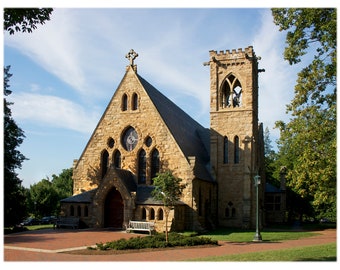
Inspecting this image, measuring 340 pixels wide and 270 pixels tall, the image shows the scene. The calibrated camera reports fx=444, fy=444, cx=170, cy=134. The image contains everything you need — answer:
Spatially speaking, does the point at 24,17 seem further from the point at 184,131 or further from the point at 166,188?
the point at 184,131

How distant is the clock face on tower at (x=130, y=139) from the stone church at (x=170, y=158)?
0.26ft

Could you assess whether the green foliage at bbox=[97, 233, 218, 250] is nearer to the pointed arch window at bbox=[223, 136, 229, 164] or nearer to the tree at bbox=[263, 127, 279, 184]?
the pointed arch window at bbox=[223, 136, 229, 164]

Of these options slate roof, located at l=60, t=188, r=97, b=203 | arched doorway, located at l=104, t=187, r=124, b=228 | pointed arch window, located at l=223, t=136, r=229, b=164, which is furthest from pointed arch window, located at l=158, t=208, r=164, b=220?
pointed arch window, located at l=223, t=136, r=229, b=164

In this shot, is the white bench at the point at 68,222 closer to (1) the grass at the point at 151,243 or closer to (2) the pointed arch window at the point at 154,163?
(2) the pointed arch window at the point at 154,163

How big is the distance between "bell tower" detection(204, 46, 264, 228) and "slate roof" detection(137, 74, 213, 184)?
1.82 m

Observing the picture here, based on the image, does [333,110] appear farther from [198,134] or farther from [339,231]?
[198,134]

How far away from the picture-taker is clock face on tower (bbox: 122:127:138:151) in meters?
34.9

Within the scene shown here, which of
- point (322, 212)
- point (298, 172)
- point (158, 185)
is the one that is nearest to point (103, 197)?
point (158, 185)

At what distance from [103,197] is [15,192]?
6.49 metres

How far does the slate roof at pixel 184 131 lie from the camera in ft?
114

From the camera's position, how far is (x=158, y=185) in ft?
80.0

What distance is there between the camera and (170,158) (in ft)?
109

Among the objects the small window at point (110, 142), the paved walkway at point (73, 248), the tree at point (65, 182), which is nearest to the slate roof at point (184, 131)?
the small window at point (110, 142)

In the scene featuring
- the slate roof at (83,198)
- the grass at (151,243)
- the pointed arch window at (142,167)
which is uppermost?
the pointed arch window at (142,167)
